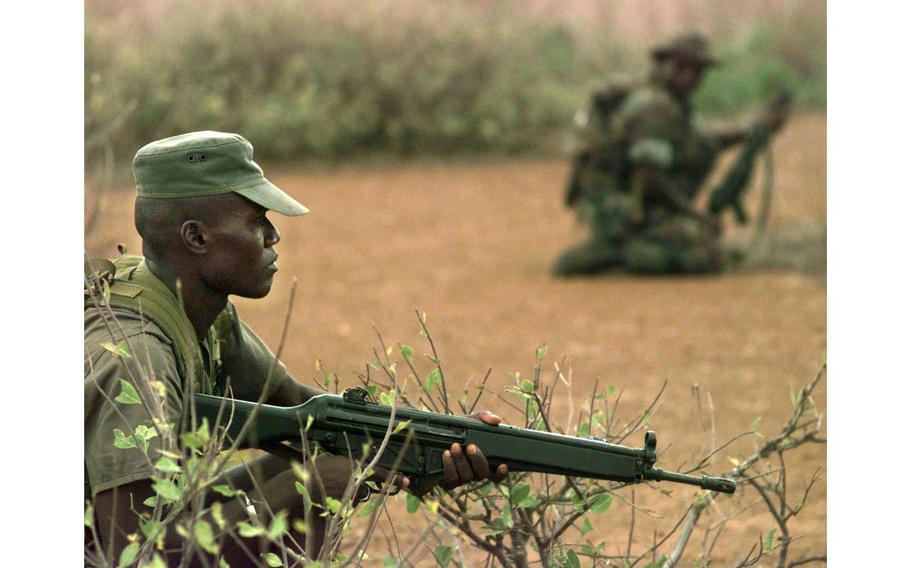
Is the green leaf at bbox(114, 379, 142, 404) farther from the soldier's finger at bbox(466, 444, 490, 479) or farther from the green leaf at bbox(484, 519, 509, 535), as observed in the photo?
the green leaf at bbox(484, 519, 509, 535)

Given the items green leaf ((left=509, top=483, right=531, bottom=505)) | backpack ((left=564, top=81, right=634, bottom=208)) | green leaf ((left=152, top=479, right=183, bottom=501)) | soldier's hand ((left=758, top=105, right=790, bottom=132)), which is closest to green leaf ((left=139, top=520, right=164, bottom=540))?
green leaf ((left=152, top=479, right=183, bottom=501))

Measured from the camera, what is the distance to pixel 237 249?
312 centimetres

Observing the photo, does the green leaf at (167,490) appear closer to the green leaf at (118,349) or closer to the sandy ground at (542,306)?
the green leaf at (118,349)

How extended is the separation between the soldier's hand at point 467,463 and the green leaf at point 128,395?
2.10ft

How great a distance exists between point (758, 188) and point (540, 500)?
396 inches

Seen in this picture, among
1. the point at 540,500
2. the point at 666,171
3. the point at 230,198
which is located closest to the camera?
the point at 230,198

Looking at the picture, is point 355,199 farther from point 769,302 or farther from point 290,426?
point 290,426

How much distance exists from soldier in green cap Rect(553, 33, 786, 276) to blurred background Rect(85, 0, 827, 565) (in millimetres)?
197

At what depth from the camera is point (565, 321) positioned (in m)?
8.65

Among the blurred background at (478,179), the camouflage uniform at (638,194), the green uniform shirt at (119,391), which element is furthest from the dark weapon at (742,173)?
the green uniform shirt at (119,391)

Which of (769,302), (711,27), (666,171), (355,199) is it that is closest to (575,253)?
(666,171)

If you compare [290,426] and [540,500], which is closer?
[290,426]

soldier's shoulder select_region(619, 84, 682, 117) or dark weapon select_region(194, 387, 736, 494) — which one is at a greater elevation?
dark weapon select_region(194, 387, 736, 494)

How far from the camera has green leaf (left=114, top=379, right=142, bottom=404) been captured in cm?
279
